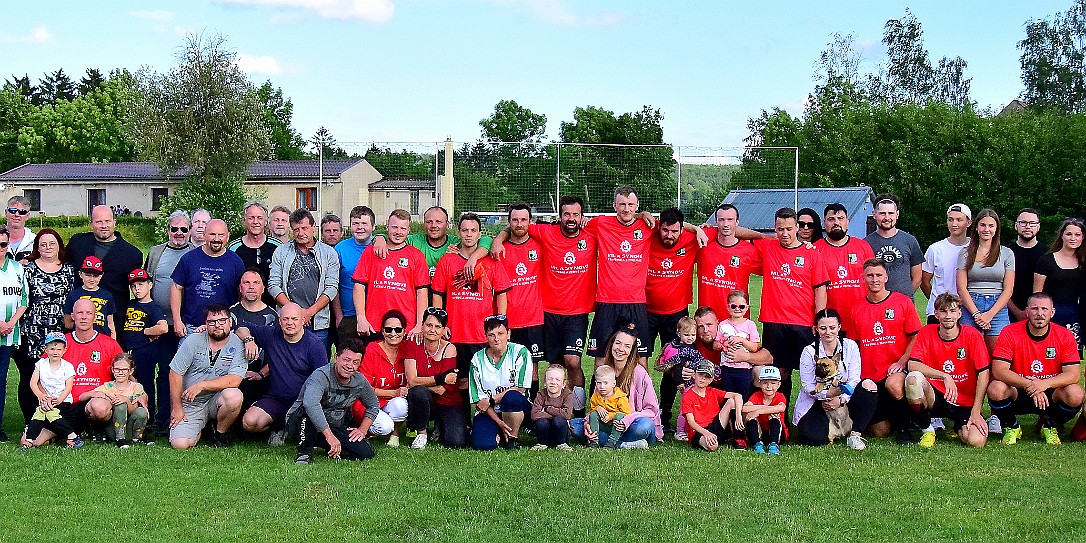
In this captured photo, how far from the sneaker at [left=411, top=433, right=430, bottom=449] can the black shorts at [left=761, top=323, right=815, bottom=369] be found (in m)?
2.76

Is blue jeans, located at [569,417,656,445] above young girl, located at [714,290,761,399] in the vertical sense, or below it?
below

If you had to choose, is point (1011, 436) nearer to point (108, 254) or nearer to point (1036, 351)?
point (1036, 351)

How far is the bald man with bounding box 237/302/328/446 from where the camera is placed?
7090mm

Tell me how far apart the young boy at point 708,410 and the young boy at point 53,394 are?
439 centimetres

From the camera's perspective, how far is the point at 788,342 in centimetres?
763

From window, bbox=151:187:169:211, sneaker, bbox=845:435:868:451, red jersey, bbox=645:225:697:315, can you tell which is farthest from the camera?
window, bbox=151:187:169:211

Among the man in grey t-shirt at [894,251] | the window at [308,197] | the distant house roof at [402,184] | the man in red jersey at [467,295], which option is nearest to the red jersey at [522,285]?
the man in red jersey at [467,295]

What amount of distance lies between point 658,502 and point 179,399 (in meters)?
3.66

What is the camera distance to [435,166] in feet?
60.9

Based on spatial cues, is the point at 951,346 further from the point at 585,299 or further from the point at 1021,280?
the point at 585,299

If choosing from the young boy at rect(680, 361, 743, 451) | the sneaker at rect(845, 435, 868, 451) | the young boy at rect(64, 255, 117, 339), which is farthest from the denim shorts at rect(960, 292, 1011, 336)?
the young boy at rect(64, 255, 117, 339)

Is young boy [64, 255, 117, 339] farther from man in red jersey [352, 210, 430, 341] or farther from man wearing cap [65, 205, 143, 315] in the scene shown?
man in red jersey [352, 210, 430, 341]

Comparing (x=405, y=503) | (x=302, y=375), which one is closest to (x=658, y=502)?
(x=405, y=503)

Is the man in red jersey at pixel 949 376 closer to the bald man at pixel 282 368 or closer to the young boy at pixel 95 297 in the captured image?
the bald man at pixel 282 368
